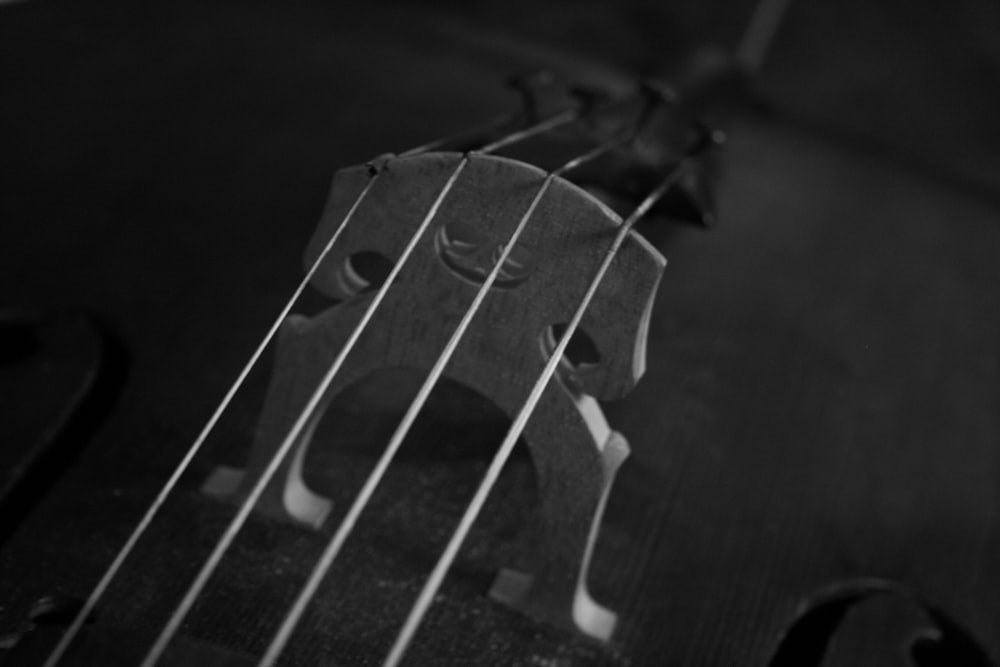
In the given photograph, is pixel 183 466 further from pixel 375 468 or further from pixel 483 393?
pixel 483 393

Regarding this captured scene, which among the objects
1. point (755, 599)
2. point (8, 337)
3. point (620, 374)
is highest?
point (620, 374)

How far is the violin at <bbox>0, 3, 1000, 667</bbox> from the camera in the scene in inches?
29.2

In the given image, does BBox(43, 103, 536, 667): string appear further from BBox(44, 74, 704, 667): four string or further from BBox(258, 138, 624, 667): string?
BBox(258, 138, 624, 667): string

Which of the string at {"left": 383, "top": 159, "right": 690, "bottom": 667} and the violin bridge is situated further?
the violin bridge

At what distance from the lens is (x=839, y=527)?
1.00m

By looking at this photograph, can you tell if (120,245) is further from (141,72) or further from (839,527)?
(839,527)

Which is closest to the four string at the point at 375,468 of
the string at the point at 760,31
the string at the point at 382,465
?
the string at the point at 382,465

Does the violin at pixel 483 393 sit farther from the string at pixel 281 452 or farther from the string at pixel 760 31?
the string at pixel 760 31

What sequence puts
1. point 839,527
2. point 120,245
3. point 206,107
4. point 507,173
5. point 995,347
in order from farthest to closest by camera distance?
point 206,107, point 995,347, point 120,245, point 839,527, point 507,173

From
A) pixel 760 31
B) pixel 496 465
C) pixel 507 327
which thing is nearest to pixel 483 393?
pixel 507 327

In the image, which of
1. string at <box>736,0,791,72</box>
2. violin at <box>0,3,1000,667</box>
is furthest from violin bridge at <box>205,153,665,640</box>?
string at <box>736,0,791,72</box>

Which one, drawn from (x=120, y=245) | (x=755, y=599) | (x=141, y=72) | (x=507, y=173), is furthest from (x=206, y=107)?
(x=755, y=599)

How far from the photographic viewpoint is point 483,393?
0.81 metres

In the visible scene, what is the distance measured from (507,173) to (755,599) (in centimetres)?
45
